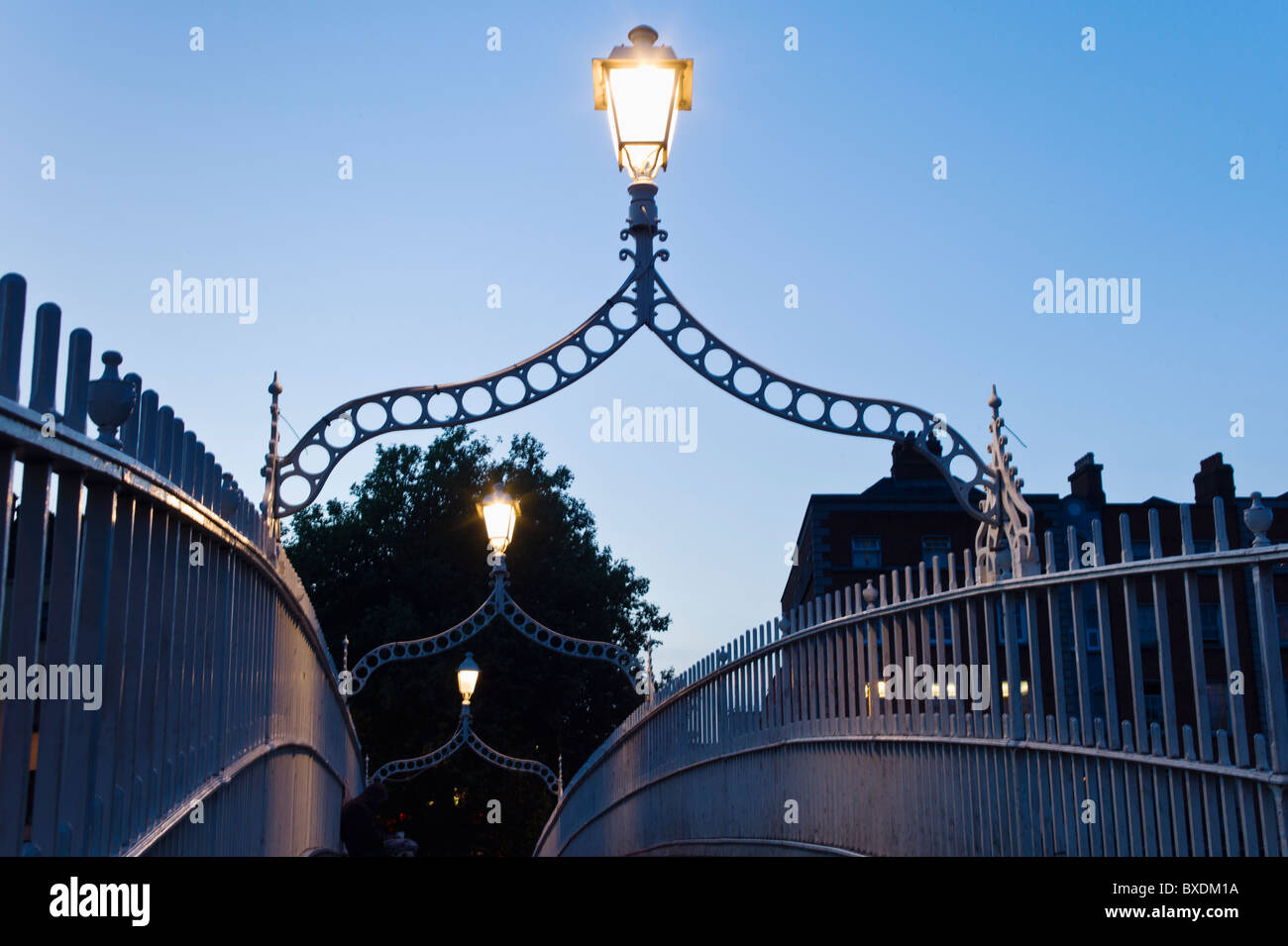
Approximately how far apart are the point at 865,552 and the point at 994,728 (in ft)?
137

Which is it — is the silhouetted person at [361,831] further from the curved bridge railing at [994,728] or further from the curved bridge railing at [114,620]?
the curved bridge railing at [114,620]

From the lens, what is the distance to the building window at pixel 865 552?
4744 centimetres

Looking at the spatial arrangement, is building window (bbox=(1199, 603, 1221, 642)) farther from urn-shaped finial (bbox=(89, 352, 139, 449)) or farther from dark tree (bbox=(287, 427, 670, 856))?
urn-shaped finial (bbox=(89, 352, 139, 449))

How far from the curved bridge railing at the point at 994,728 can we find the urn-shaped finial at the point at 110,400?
3.48 metres

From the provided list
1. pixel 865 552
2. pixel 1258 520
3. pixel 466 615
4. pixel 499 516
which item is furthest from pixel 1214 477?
pixel 1258 520

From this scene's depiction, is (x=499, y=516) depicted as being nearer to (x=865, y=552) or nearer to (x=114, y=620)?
(x=114, y=620)

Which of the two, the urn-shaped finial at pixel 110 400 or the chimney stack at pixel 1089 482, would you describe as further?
the chimney stack at pixel 1089 482

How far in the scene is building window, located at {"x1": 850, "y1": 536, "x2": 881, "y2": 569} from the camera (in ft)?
156

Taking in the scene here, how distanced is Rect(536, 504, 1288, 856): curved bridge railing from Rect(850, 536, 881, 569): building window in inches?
1383

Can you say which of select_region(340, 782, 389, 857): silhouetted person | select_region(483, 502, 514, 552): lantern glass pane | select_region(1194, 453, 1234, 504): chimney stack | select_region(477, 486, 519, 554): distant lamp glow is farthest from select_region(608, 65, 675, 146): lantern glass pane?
select_region(1194, 453, 1234, 504): chimney stack

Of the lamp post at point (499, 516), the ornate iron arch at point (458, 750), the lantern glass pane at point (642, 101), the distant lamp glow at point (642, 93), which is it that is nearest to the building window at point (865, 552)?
the ornate iron arch at point (458, 750)

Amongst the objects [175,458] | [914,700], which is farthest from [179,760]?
[914,700]

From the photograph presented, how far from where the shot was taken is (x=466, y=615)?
137 ft
